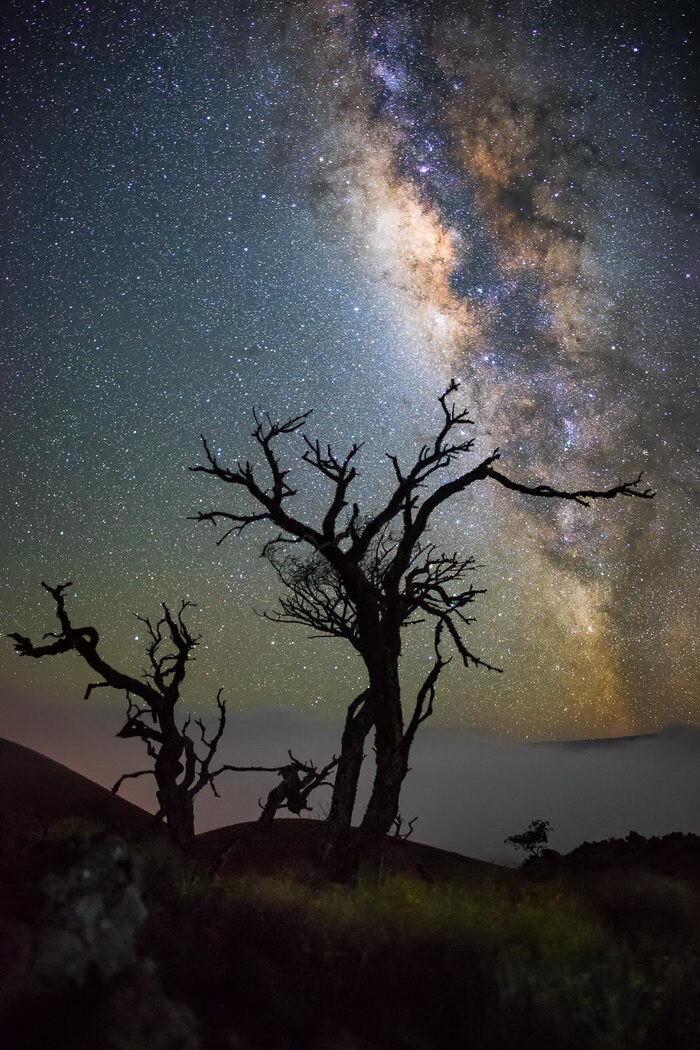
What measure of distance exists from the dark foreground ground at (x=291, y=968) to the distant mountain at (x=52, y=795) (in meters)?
3.08

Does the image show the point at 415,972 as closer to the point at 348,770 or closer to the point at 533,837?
the point at 348,770

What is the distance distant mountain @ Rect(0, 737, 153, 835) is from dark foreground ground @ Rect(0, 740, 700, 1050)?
10.1ft

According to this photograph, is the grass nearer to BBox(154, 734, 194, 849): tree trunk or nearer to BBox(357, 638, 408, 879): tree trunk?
BBox(357, 638, 408, 879): tree trunk

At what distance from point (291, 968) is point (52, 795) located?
8.62 m

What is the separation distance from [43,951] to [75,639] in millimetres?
9876

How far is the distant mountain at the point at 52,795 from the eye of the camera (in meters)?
13.0

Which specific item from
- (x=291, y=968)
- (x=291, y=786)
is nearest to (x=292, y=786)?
(x=291, y=786)

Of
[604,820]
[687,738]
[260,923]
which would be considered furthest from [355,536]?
[687,738]

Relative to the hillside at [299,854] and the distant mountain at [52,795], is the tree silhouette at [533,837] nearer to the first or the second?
the hillside at [299,854]

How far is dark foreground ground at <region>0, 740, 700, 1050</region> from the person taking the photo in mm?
6539

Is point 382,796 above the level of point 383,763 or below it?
below

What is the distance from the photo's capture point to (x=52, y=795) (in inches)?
578

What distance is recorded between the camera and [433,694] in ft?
50.6

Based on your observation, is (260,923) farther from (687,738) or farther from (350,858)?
(687,738)
